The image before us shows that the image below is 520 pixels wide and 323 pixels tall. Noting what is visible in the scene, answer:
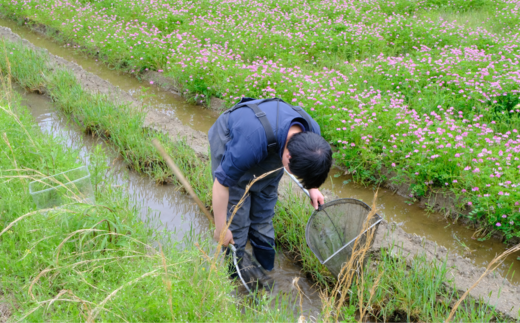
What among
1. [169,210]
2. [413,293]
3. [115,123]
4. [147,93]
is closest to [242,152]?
[413,293]

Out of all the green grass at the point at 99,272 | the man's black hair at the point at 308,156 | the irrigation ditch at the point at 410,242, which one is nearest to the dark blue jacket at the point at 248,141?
the man's black hair at the point at 308,156

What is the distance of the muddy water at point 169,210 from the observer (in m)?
2.47

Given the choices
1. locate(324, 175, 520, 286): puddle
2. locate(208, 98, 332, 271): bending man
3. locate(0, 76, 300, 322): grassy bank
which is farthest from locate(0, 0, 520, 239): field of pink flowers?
locate(0, 76, 300, 322): grassy bank

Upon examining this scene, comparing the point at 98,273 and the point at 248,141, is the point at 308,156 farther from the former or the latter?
the point at 98,273

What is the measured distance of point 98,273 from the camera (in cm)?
189

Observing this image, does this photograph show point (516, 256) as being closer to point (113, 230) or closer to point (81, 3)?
→ point (113, 230)

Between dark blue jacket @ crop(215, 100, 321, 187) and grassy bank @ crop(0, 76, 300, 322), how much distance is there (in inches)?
16.5

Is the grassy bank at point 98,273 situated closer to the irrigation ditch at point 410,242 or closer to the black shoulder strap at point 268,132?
the black shoulder strap at point 268,132

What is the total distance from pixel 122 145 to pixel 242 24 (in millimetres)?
4151

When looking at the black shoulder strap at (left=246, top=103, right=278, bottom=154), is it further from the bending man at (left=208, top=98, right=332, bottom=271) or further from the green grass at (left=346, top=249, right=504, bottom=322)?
the green grass at (left=346, top=249, right=504, bottom=322)

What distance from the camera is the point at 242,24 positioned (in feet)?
22.8

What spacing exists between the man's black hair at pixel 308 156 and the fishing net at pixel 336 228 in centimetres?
50

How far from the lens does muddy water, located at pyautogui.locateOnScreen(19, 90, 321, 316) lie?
2473 millimetres

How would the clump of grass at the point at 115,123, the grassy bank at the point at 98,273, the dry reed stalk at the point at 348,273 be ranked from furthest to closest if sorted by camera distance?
the clump of grass at the point at 115,123, the grassy bank at the point at 98,273, the dry reed stalk at the point at 348,273
